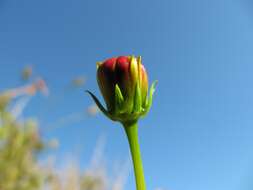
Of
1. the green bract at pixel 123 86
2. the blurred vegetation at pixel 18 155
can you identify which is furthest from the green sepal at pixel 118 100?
the blurred vegetation at pixel 18 155

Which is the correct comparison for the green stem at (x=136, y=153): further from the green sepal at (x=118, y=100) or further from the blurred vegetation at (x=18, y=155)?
the blurred vegetation at (x=18, y=155)

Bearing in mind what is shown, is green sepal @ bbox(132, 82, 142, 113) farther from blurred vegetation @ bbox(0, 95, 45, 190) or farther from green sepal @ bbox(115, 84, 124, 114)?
blurred vegetation @ bbox(0, 95, 45, 190)

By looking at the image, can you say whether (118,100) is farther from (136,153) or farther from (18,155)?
(18,155)

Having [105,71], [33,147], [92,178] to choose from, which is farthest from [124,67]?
[92,178]

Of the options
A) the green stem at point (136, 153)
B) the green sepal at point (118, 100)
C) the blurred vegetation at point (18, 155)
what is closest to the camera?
the green stem at point (136, 153)

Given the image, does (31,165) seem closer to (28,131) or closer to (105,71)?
(28,131)

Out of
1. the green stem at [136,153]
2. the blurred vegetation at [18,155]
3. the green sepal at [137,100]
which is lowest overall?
the green stem at [136,153]

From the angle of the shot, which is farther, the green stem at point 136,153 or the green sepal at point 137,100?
the green sepal at point 137,100
